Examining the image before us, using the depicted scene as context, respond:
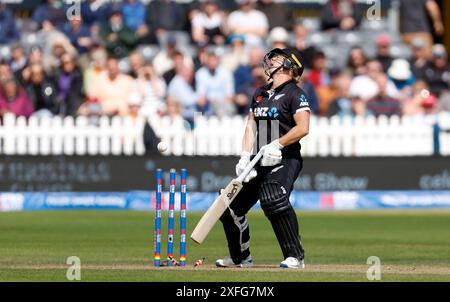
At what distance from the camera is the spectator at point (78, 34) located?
28.6 m

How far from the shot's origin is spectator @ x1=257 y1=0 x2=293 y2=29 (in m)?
29.8

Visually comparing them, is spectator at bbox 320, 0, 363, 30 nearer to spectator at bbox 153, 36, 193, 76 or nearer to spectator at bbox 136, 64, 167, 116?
spectator at bbox 153, 36, 193, 76

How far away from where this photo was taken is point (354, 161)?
26.2 meters

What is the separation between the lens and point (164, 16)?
97.5ft

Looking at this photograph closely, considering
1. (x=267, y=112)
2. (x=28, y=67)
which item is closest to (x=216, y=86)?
(x=28, y=67)

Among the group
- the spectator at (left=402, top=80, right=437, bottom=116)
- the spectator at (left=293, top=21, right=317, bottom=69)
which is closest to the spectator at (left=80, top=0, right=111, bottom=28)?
the spectator at (left=293, top=21, right=317, bottom=69)

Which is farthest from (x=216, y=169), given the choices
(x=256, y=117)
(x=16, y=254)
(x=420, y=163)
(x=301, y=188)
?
(x=256, y=117)

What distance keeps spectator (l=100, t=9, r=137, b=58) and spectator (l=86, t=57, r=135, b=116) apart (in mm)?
1493

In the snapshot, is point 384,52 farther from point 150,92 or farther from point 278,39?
point 150,92

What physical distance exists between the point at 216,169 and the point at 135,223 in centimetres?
412

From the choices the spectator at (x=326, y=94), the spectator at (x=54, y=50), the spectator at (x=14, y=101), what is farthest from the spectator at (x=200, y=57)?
the spectator at (x=14, y=101)

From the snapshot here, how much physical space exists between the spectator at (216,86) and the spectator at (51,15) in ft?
11.1

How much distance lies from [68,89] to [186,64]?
2303mm

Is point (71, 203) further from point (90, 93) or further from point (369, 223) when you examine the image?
point (369, 223)
